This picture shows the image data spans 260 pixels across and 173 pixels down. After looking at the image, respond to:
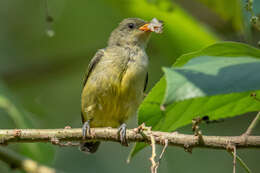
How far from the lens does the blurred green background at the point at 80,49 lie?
484cm

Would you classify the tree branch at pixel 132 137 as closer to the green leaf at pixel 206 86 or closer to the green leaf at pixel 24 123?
the green leaf at pixel 206 86

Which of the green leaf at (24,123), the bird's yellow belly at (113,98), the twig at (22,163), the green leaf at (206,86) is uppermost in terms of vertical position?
the bird's yellow belly at (113,98)

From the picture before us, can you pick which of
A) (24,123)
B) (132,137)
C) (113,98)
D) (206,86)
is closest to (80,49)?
(113,98)

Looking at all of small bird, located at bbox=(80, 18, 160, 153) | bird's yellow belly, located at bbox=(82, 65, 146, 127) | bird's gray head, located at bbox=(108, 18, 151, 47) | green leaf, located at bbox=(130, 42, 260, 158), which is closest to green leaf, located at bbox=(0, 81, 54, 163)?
small bird, located at bbox=(80, 18, 160, 153)

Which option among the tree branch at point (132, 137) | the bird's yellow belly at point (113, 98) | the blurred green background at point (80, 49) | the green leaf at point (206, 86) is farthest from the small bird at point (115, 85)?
the green leaf at point (206, 86)

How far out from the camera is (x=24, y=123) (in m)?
3.59

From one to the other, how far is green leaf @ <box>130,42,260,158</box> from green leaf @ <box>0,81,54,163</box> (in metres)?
1.58

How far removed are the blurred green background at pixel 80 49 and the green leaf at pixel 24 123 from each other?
3.57ft

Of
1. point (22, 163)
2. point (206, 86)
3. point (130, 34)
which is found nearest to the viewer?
point (206, 86)

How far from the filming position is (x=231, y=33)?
22.3ft

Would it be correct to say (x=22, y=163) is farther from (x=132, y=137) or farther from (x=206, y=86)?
(x=206, y=86)

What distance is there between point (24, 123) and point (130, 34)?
220 centimetres

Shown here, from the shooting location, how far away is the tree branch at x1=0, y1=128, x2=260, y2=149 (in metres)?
2.40

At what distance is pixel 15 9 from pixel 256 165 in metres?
5.27
